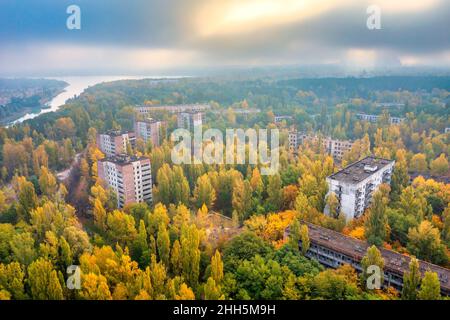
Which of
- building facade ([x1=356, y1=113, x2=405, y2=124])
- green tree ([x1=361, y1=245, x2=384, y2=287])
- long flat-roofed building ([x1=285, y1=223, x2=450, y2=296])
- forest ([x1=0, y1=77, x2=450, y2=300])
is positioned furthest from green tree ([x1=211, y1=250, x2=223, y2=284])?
building facade ([x1=356, y1=113, x2=405, y2=124])

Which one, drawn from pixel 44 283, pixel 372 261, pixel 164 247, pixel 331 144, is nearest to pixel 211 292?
pixel 164 247

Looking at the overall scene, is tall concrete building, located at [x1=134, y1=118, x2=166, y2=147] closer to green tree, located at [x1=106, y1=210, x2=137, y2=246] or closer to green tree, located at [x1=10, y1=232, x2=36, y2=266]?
green tree, located at [x1=106, y1=210, x2=137, y2=246]

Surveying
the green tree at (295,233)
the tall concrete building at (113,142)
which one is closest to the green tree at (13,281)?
the green tree at (295,233)

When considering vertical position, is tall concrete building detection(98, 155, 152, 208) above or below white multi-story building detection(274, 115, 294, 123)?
below

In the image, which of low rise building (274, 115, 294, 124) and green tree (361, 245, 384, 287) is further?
low rise building (274, 115, 294, 124)

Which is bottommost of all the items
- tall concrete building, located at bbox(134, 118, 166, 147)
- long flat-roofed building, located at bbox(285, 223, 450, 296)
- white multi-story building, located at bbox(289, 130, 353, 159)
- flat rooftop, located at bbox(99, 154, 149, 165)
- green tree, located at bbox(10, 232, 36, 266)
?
long flat-roofed building, located at bbox(285, 223, 450, 296)

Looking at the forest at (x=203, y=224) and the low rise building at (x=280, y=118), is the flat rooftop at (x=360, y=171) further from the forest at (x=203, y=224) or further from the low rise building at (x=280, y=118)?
the low rise building at (x=280, y=118)
